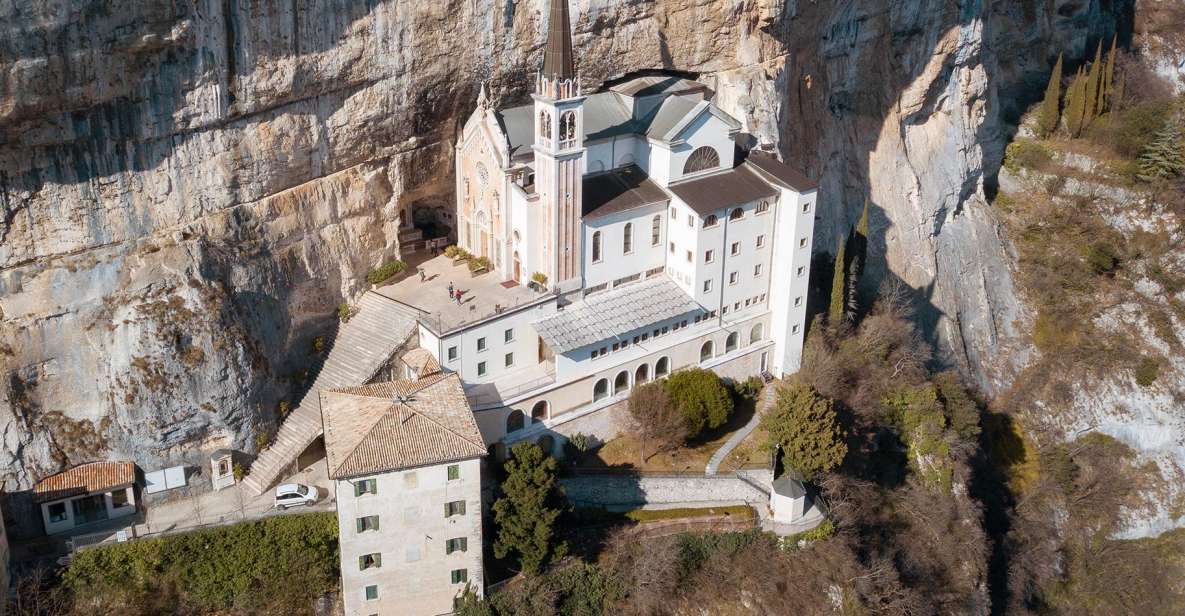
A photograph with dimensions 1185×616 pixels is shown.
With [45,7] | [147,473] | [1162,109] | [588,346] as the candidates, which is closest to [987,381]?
[1162,109]

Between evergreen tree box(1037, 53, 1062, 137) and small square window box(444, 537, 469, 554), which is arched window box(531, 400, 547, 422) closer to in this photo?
small square window box(444, 537, 469, 554)

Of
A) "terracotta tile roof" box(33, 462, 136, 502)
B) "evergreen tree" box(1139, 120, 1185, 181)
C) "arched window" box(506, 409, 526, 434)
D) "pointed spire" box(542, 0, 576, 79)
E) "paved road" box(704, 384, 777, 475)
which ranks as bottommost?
"paved road" box(704, 384, 777, 475)

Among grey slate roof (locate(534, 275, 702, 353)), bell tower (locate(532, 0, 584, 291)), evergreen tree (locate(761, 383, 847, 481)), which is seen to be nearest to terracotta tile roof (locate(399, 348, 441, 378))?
grey slate roof (locate(534, 275, 702, 353))

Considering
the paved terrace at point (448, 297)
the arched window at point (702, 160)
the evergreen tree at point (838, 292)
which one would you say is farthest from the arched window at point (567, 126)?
the evergreen tree at point (838, 292)

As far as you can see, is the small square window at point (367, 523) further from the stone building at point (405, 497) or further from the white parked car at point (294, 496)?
the white parked car at point (294, 496)

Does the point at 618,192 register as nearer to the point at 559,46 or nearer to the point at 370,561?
the point at 559,46

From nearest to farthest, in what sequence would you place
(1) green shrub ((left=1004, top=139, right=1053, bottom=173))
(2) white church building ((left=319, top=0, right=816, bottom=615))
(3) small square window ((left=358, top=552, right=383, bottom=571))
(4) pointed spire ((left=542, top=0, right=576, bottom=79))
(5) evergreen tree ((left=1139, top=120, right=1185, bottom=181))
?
(3) small square window ((left=358, top=552, right=383, bottom=571)) → (2) white church building ((left=319, top=0, right=816, bottom=615)) → (4) pointed spire ((left=542, top=0, right=576, bottom=79)) → (5) evergreen tree ((left=1139, top=120, right=1185, bottom=181)) → (1) green shrub ((left=1004, top=139, right=1053, bottom=173))

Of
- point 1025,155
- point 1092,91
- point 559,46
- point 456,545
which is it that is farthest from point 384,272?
point 1092,91
